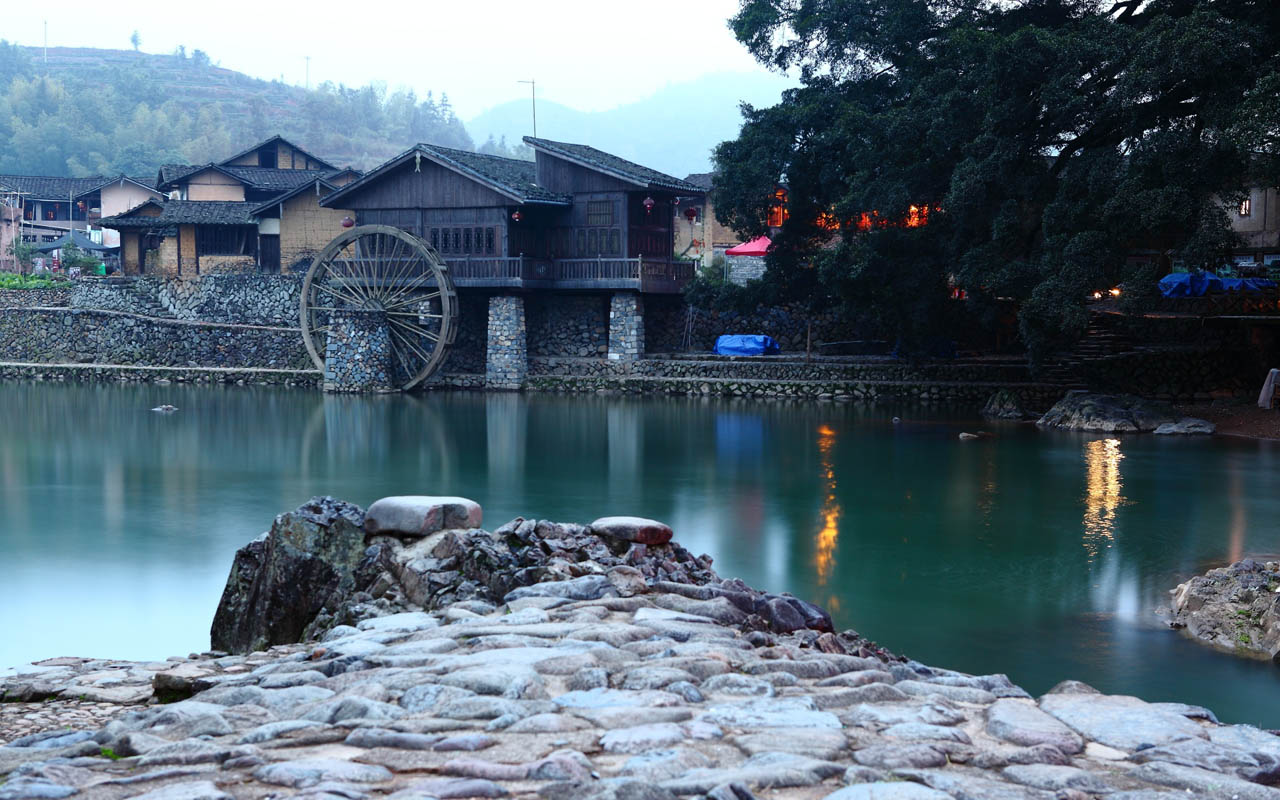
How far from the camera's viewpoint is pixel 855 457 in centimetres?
2120

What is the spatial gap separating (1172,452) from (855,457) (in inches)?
214

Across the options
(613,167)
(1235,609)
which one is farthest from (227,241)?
(1235,609)

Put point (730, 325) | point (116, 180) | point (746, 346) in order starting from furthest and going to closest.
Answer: point (116, 180) < point (730, 325) < point (746, 346)

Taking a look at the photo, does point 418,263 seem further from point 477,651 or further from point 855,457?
point 477,651

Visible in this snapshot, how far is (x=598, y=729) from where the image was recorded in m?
5.25

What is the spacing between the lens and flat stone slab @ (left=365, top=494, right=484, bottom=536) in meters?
9.62

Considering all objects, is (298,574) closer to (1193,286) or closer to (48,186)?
(1193,286)

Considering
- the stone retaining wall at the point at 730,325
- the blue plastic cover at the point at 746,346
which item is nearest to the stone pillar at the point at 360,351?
the stone retaining wall at the point at 730,325

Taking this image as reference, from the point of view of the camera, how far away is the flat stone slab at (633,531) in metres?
9.66

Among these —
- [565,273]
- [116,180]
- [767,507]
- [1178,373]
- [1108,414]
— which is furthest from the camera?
[116,180]

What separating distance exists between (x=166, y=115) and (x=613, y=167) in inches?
3050

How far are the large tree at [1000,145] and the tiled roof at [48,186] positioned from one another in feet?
121

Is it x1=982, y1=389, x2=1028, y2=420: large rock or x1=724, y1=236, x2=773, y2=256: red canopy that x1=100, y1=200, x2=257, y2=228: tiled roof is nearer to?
x1=724, y1=236, x2=773, y2=256: red canopy

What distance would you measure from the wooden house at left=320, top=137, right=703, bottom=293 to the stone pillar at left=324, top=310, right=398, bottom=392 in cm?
265
